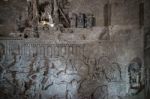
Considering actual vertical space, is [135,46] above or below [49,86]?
above

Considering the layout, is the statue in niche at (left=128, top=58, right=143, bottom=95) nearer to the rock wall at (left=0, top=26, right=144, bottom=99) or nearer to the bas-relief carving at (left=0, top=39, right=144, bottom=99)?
the rock wall at (left=0, top=26, right=144, bottom=99)

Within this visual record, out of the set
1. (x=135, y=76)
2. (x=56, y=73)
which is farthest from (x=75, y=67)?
(x=135, y=76)

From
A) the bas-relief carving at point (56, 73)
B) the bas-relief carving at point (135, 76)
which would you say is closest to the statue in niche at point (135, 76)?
the bas-relief carving at point (135, 76)

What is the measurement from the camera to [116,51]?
34.7 ft

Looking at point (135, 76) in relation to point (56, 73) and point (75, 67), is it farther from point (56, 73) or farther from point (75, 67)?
point (56, 73)

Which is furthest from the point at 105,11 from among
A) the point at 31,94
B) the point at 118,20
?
the point at 31,94

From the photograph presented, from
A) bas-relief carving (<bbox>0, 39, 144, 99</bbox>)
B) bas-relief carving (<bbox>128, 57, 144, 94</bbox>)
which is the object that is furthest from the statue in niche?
bas-relief carving (<bbox>0, 39, 144, 99</bbox>)

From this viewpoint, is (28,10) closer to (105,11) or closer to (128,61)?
(105,11)

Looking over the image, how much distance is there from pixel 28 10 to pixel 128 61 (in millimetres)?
4416

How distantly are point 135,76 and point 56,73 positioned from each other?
3.06 metres

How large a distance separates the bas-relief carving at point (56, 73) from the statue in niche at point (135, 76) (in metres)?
0.40

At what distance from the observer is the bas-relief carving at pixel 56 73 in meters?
10.2

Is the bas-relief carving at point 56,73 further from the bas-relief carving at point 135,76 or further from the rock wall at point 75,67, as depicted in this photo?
the bas-relief carving at point 135,76

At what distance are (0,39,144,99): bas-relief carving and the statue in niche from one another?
0.40 meters
